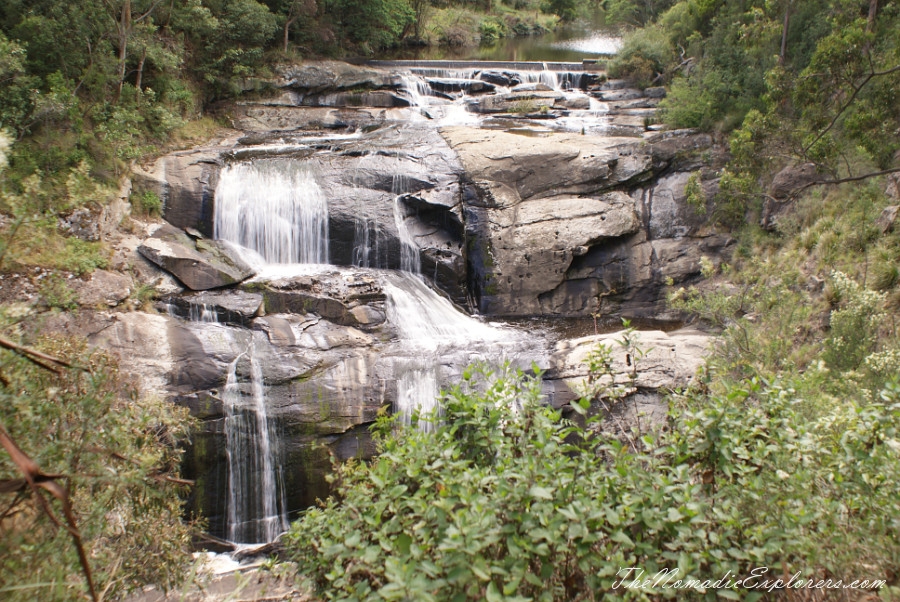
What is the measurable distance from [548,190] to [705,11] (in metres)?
8.56

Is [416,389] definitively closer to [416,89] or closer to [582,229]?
[582,229]

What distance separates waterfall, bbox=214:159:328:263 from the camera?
40.7 ft

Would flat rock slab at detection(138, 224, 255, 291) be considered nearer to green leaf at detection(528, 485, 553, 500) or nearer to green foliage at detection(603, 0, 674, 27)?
green leaf at detection(528, 485, 553, 500)

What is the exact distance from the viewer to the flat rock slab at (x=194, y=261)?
10.8 meters

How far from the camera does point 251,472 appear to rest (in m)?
8.68

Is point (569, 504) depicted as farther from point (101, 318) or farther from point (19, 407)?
point (101, 318)

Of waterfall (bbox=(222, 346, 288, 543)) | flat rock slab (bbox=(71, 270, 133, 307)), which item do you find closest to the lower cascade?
waterfall (bbox=(222, 346, 288, 543))

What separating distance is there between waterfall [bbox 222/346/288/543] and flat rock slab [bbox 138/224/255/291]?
9.40 feet

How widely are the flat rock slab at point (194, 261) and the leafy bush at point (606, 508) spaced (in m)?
8.75

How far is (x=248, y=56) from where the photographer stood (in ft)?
59.8

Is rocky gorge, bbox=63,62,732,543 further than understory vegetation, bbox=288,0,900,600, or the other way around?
rocky gorge, bbox=63,62,732,543

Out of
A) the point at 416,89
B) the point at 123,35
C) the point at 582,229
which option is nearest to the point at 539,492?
the point at 582,229

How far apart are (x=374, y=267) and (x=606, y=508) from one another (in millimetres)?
10501

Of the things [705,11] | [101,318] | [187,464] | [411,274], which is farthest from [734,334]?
[705,11]
